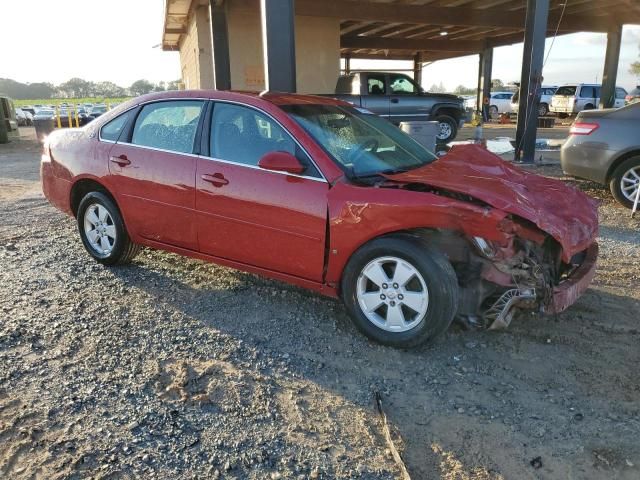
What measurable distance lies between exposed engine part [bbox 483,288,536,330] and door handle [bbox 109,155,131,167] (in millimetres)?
3161

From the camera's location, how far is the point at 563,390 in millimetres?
2979

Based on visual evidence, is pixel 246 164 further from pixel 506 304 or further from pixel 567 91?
pixel 567 91

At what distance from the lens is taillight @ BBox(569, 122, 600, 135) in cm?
708

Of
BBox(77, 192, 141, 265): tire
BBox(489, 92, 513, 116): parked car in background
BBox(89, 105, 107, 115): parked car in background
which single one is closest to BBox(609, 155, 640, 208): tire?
BBox(77, 192, 141, 265): tire

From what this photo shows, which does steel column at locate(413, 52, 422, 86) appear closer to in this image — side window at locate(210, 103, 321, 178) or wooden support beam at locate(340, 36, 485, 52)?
wooden support beam at locate(340, 36, 485, 52)

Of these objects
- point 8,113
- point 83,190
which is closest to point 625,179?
point 83,190

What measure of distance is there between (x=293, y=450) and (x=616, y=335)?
2462 millimetres

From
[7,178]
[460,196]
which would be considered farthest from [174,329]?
[7,178]

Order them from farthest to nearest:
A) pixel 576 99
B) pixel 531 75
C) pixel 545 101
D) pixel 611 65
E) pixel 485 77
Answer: pixel 545 101
pixel 576 99
pixel 485 77
pixel 611 65
pixel 531 75

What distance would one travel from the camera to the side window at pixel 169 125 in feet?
13.8

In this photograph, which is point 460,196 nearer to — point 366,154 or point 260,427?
point 366,154

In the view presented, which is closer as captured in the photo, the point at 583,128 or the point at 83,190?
the point at 83,190

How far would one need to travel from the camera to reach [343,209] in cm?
343

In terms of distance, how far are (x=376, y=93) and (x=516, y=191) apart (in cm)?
1162
